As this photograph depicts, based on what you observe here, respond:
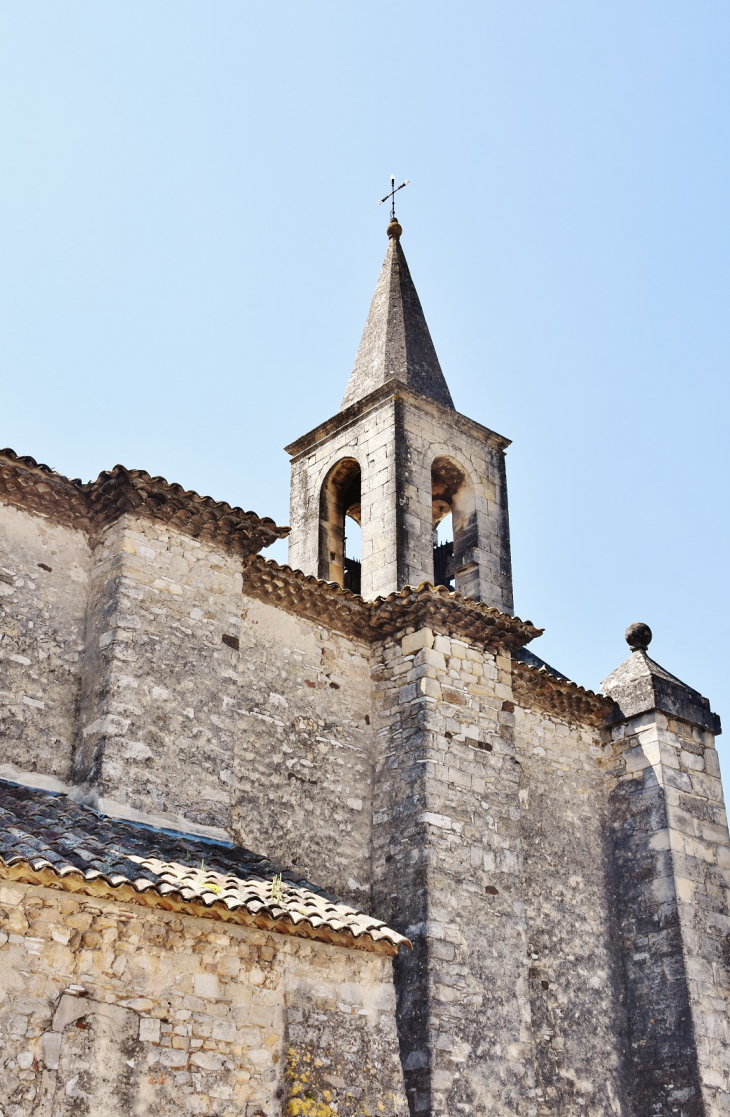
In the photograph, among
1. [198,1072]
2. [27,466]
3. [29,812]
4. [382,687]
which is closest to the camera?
[198,1072]

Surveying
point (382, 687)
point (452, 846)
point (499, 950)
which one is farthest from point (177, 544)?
point (499, 950)

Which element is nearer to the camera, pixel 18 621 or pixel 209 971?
pixel 209 971

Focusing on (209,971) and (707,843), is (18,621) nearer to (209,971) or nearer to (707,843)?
(209,971)

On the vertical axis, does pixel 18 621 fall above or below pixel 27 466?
below

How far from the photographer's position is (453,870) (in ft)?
30.5

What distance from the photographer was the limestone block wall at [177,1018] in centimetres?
606

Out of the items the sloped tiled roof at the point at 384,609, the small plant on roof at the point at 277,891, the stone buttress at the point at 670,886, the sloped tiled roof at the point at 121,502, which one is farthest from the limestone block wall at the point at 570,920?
the sloped tiled roof at the point at 121,502

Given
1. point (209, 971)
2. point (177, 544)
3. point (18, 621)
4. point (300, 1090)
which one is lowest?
point (300, 1090)

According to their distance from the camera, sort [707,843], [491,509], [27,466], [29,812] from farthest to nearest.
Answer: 1. [491,509]
2. [707,843]
3. [27,466]
4. [29,812]

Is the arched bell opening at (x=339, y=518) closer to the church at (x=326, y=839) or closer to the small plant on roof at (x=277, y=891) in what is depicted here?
the church at (x=326, y=839)

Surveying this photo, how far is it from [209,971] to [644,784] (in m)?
6.04

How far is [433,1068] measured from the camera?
8258mm

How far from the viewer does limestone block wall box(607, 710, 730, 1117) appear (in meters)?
10.2

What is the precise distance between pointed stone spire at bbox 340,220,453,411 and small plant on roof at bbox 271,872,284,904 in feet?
23.1
